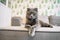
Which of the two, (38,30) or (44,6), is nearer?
(38,30)

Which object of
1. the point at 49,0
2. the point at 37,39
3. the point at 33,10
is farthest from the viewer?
the point at 49,0

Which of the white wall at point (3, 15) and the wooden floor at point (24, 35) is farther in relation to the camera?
the white wall at point (3, 15)

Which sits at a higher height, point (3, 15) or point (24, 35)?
point (3, 15)

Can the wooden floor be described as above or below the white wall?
below

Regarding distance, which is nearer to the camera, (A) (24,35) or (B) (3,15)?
(A) (24,35)

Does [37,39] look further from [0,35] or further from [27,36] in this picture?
[0,35]

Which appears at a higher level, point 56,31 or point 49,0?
point 49,0

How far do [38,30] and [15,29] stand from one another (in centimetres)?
31

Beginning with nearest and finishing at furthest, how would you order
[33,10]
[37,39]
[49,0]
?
[37,39], [33,10], [49,0]

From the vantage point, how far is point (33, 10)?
5.54 feet

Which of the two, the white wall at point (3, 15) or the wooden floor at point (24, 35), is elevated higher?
the white wall at point (3, 15)

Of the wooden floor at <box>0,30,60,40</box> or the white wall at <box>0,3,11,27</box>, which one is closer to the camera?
the wooden floor at <box>0,30,60,40</box>

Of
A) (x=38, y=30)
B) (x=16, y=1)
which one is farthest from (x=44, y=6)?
Answer: (x=38, y=30)

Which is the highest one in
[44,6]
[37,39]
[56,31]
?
[44,6]
